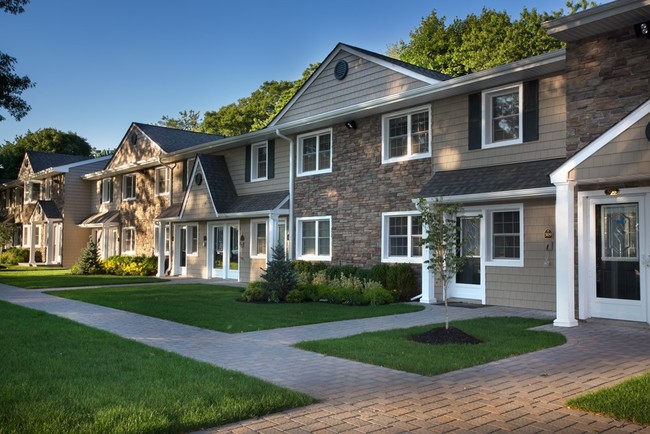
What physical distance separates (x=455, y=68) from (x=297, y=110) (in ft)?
66.9

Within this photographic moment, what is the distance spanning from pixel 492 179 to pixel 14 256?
113 ft

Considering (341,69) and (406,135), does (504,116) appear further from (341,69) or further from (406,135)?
(341,69)

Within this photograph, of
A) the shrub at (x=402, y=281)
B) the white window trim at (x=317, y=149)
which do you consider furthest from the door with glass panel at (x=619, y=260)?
the white window trim at (x=317, y=149)

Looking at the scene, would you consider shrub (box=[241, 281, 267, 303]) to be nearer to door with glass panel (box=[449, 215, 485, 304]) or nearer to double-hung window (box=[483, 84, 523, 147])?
door with glass panel (box=[449, 215, 485, 304])

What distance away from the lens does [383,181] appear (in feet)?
52.9

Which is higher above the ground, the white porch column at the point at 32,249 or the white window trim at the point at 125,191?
the white window trim at the point at 125,191

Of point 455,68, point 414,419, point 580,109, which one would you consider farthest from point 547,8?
point 414,419

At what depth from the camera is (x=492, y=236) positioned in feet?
44.7

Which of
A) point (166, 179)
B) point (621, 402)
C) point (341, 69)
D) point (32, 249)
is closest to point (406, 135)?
point (341, 69)

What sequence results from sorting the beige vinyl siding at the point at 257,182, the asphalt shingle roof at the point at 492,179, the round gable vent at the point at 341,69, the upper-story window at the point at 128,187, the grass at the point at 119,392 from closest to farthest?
the grass at the point at 119,392
the asphalt shingle roof at the point at 492,179
the round gable vent at the point at 341,69
the beige vinyl siding at the point at 257,182
the upper-story window at the point at 128,187

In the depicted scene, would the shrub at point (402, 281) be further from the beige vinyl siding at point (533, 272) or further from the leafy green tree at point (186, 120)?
the leafy green tree at point (186, 120)

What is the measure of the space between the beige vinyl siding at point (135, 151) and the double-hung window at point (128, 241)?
3.48 metres

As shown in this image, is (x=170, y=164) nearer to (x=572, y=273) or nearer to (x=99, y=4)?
(x=99, y=4)

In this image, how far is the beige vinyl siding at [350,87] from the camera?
17.5 meters
